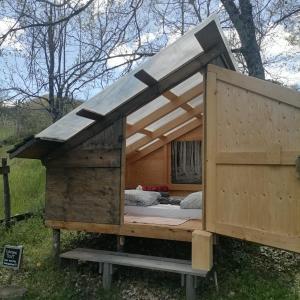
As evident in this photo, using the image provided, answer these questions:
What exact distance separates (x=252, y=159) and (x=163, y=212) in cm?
205

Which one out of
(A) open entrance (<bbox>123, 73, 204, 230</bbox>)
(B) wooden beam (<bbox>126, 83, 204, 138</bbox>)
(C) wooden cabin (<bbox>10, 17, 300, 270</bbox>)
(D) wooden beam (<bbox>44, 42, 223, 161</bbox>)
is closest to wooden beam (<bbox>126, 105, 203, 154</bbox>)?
(A) open entrance (<bbox>123, 73, 204, 230</bbox>)

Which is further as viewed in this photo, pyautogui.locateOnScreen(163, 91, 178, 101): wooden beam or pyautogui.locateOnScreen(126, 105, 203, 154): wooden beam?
pyautogui.locateOnScreen(126, 105, 203, 154): wooden beam

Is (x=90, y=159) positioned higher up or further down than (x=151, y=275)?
higher up

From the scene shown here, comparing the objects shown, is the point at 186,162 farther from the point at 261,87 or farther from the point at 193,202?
the point at 261,87

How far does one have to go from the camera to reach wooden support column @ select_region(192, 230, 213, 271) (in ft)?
14.3

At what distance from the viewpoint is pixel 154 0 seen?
8.88 metres

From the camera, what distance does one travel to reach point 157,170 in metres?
8.41

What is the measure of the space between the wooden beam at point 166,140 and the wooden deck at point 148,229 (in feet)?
10.3

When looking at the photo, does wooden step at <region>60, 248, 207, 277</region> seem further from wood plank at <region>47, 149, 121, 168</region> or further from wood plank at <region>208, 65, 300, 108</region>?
wood plank at <region>208, 65, 300, 108</region>

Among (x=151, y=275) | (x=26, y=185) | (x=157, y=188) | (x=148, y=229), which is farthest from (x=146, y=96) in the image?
(x=26, y=185)

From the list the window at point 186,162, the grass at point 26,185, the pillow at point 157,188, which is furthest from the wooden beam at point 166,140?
the grass at point 26,185

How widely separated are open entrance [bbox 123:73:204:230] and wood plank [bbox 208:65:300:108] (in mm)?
1173

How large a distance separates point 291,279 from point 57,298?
3.05 m

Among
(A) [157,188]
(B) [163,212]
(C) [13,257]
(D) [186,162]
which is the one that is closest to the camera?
(C) [13,257]
